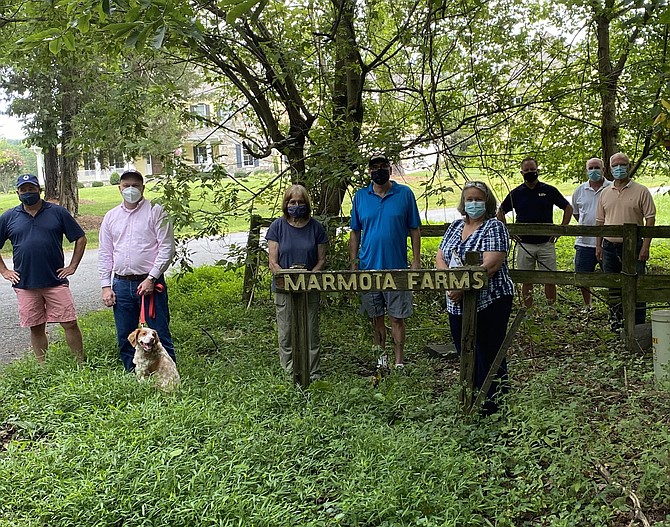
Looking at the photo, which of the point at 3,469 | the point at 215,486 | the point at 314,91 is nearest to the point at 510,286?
the point at 215,486

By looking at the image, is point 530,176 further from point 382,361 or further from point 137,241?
point 137,241

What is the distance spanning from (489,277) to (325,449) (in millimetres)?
1654

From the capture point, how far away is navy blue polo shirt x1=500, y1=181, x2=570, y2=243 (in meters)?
8.25

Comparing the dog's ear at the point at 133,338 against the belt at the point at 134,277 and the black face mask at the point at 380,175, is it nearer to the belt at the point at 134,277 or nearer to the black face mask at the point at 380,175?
the belt at the point at 134,277

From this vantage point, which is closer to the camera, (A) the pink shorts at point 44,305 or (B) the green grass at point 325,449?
(B) the green grass at point 325,449

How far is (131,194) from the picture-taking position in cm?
604

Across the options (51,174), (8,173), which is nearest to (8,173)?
(8,173)

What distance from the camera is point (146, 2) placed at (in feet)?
12.8

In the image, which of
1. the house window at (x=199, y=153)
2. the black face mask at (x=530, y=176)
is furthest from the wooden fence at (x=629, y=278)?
the house window at (x=199, y=153)

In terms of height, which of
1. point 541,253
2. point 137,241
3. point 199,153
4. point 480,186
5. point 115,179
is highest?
point 115,179

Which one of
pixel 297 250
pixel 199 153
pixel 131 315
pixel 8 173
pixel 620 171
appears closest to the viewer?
pixel 297 250

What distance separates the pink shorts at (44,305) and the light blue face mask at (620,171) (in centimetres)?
556


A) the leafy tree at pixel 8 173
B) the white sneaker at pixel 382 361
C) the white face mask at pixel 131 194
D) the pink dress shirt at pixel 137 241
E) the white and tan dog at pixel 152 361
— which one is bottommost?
the white sneaker at pixel 382 361

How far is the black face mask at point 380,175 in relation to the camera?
620cm
